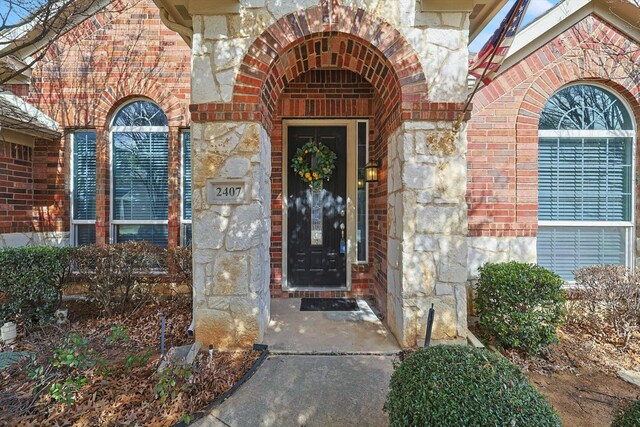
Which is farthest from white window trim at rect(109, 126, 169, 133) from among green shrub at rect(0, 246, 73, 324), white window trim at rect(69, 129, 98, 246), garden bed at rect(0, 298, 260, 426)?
garden bed at rect(0, 298, 260, 426)

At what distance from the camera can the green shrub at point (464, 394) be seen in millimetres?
1488

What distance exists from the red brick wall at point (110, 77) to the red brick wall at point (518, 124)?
4.39m

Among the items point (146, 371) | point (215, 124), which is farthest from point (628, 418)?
point (215, 124)

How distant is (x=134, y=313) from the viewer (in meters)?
4.04

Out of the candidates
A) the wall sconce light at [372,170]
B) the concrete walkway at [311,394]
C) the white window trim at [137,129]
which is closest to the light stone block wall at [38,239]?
the white window trim at [137,129]

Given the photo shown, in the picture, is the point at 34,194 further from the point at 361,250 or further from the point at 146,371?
the point at 361,250

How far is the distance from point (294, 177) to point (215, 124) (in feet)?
5.79

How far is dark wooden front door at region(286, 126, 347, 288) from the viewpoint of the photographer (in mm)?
4691

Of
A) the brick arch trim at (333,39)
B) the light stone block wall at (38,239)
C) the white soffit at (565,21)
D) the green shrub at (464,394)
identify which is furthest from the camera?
the light stone block wall at (38,239)

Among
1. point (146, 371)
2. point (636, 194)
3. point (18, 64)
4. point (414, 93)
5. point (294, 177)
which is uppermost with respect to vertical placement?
point (18, 64)

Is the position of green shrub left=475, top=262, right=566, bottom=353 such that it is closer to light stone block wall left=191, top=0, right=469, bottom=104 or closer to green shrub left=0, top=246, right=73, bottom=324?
light stone block wall left=191, top=0, right=469, bottom=104

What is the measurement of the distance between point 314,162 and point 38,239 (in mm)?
4439

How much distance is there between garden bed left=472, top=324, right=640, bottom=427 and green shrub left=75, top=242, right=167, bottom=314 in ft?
14.2

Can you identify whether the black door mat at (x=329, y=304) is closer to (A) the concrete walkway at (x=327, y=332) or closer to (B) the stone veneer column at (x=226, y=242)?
(A) the concrete walkway at (x=327, y=332)
